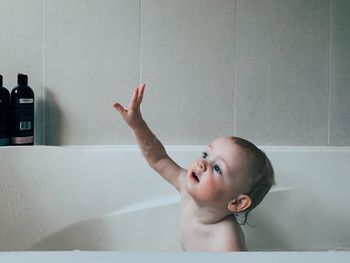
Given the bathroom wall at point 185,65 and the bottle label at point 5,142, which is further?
the bathroom wall at point 185,65

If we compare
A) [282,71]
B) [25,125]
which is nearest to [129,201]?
[25,125]

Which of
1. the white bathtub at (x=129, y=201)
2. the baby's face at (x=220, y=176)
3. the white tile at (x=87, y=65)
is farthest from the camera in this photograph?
the white tile at (x=87, y=65)

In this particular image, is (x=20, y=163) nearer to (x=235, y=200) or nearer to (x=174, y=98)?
(x=174, y=98)

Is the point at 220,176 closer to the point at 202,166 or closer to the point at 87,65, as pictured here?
the point at 202,166

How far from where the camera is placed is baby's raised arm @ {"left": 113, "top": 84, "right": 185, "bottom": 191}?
1063 millimetres

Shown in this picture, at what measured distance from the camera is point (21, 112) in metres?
1.30

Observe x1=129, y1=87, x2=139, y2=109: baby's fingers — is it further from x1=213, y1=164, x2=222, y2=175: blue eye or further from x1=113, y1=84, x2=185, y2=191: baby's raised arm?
x1=213, y1=164, x2=222, y2=175: blue eye

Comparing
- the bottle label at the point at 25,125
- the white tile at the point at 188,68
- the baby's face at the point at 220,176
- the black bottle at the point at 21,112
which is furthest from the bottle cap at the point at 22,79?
the baby's face at the point at 220,176

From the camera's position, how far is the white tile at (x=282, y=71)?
4.61ft

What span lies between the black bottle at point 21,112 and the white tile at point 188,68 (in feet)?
1.16

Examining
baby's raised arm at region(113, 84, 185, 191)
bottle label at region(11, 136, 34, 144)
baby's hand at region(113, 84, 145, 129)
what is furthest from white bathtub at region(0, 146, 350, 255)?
baby's hand at region(113, 84, 145, 129)

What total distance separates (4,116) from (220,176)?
68 cm

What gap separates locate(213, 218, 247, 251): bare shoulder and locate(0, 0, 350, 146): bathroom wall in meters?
0.43

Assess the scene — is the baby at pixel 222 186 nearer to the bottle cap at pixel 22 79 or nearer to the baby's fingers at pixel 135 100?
the baby's fingers at pixel 135 100
